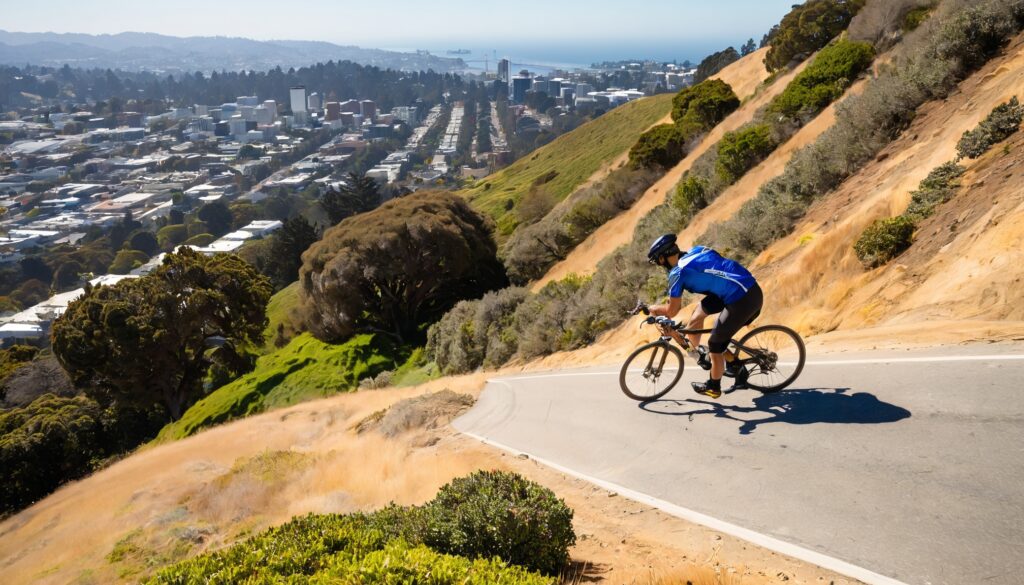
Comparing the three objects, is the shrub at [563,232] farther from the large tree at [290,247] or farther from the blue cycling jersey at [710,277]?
the large tree at [290,247]

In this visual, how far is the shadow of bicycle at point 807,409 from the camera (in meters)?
5.68

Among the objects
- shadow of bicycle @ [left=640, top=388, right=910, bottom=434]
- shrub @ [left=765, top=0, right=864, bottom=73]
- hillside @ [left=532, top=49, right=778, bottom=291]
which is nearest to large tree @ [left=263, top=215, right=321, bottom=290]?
hillside @ [left=532, top=49, right=778, bottom=291]

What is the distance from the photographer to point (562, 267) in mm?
28688

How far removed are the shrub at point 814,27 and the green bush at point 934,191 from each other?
94.7 ft

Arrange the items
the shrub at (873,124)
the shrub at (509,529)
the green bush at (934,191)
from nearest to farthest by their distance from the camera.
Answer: the shrub at (509,529) → the green bush at (934,191) → the shrub at (873,124)

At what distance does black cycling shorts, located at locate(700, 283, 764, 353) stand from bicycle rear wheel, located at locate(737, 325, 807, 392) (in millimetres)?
349

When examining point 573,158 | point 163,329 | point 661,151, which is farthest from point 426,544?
point 573,158

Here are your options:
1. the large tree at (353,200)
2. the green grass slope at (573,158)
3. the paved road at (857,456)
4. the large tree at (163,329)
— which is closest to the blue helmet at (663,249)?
the paved road at (857,456)

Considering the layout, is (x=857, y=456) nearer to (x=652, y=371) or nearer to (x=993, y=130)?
(x=652, y=371)

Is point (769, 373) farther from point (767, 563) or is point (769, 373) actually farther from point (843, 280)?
point (843, 280)

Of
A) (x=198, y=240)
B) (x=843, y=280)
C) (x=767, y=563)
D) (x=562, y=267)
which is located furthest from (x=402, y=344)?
(x=198, y=240)

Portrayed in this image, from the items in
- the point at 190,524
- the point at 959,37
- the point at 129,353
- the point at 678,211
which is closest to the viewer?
the point at 190,524

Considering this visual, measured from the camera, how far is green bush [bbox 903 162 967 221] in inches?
→ 381

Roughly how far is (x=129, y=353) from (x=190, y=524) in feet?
75.3
